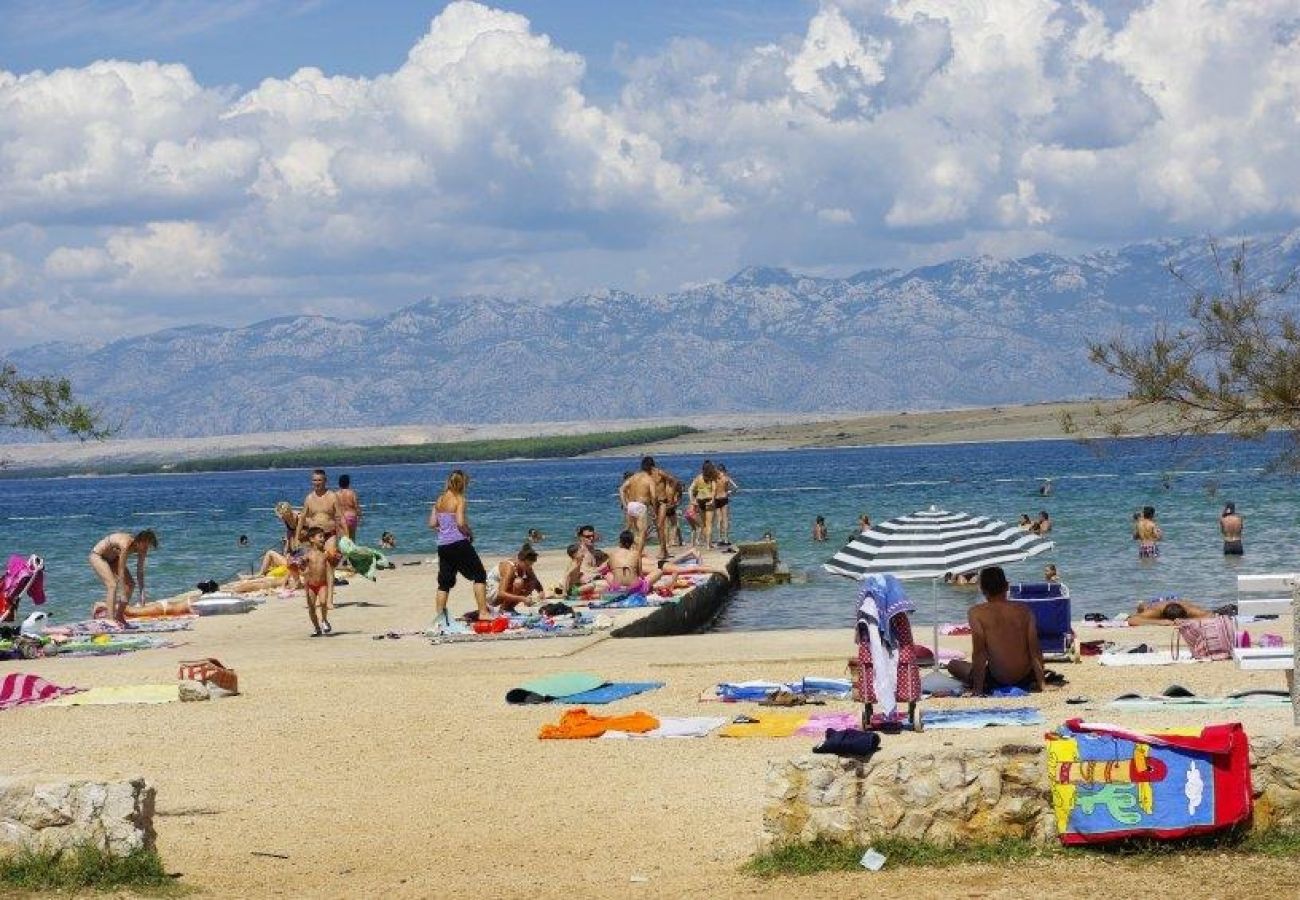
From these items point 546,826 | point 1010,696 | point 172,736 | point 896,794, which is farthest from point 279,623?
point 896,794

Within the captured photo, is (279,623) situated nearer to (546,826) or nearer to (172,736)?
(172,736)

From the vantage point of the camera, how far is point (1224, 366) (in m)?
24.5

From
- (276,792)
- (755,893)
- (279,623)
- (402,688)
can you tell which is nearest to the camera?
(755,893)

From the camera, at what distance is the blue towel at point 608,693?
14.7 meters

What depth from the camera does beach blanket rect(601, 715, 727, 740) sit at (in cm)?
1281

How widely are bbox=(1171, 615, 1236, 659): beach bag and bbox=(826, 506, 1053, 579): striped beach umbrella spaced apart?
167 cm

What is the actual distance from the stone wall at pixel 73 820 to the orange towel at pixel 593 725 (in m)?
4.33

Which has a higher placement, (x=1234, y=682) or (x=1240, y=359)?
(x=1240, y=359)

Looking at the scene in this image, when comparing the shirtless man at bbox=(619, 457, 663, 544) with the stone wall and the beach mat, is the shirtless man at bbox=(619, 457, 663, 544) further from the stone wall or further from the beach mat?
the stone wall

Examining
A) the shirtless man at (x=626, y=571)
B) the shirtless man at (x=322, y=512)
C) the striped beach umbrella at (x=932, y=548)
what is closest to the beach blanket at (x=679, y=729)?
the striped beach umbrella at (x=932, y=548)

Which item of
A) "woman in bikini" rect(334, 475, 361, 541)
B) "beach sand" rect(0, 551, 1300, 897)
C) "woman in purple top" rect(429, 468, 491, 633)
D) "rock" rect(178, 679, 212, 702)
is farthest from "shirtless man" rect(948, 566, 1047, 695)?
"woman in bikini" rect(334, 475, 361, 541)

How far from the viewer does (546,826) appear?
10320 mm

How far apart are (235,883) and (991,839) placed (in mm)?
3650

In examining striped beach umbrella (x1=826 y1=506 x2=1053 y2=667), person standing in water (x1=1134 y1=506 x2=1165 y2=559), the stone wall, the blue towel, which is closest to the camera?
the stone wall
